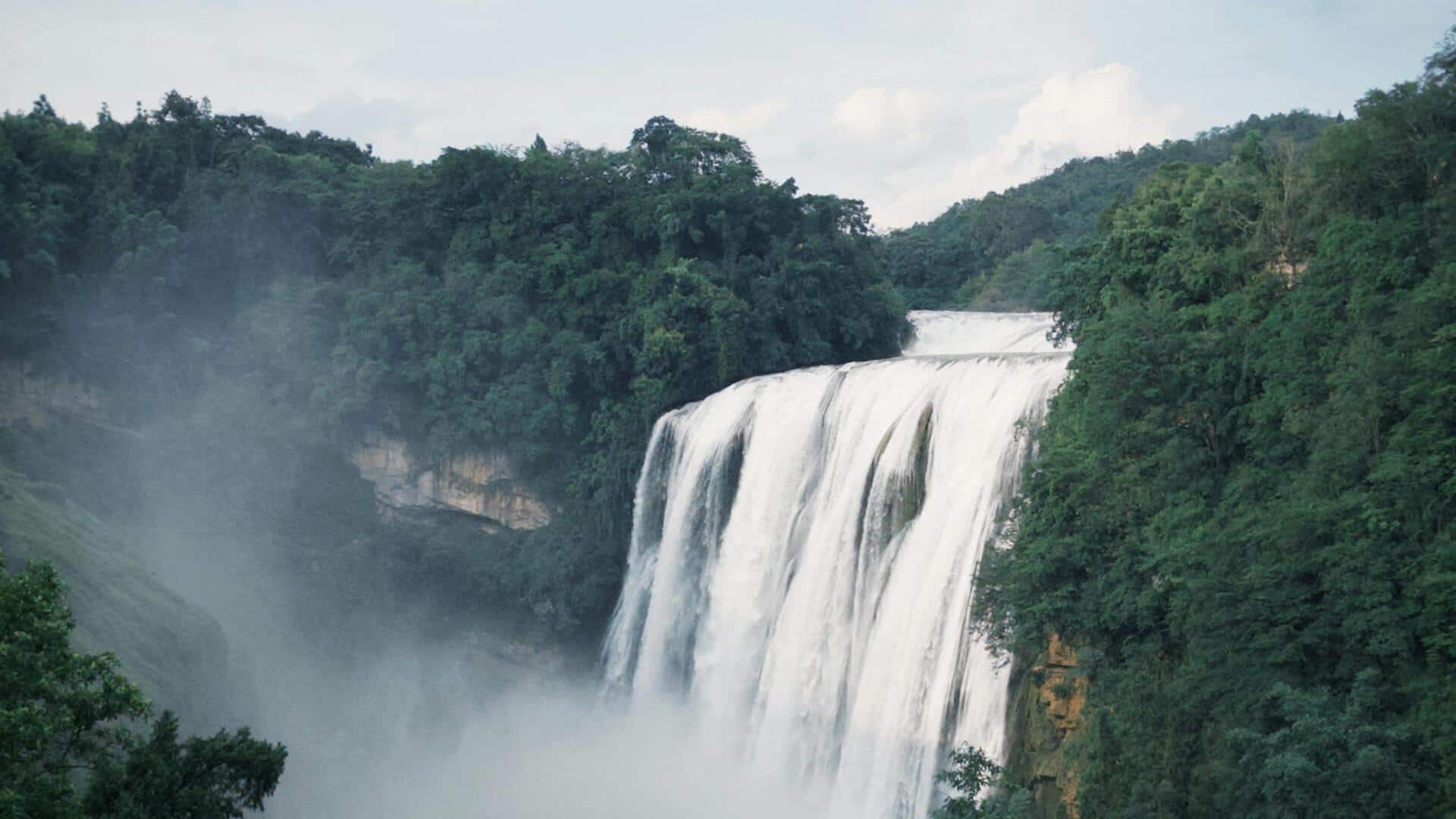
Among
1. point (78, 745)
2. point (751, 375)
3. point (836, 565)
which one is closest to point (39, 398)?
point (751, 375)

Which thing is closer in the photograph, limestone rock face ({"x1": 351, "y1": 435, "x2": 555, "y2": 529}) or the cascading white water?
the cascading white water

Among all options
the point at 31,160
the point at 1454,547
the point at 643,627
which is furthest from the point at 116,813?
the point at 31,160

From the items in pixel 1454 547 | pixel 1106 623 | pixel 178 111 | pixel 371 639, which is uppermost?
pixel 178 111

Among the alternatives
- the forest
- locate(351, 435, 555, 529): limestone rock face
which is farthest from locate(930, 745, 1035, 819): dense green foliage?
locate(351, 435, 555, 529): limestone rock face

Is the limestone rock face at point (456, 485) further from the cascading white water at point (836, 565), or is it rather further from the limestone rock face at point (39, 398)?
the limestone rock face at point (39, 398)

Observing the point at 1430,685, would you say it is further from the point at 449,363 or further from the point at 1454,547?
the point at 449,363

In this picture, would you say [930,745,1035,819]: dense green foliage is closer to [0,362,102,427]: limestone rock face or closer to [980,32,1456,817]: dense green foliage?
[980,32,1456,817]: dense green foliage

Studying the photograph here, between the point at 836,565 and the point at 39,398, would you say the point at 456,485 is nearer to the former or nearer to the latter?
the point at 39,398
